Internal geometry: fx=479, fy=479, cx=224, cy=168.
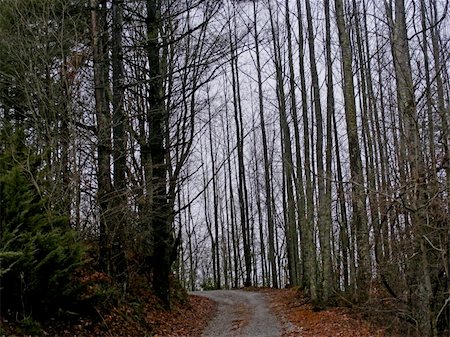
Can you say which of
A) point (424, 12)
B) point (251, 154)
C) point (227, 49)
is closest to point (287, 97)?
point (424, 12)

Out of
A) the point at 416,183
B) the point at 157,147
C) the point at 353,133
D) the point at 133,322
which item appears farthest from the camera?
the point at 157,147

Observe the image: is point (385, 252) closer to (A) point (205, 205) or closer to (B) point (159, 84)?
(B) point (159, 84)

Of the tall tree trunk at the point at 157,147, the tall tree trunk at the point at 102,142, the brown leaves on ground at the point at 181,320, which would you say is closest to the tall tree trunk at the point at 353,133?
the brown leaves on ground at the point at 181,320

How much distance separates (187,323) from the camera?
470 inches

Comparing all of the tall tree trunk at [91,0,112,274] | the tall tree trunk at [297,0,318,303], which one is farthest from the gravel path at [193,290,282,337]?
the tall tree trunk at [91,0,112,274]

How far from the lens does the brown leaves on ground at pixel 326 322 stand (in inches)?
379

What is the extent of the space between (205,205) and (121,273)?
80.8ft

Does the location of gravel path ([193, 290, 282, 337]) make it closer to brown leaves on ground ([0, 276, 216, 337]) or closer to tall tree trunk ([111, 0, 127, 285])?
brown leaves on ground ([0, 276, 216, 337])

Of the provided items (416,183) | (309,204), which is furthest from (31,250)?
(309,204)

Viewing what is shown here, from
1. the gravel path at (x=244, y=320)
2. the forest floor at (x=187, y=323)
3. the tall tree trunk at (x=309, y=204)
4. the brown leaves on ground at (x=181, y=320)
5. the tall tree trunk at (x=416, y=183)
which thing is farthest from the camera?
the tall tree trunk at (x=309, y=204)

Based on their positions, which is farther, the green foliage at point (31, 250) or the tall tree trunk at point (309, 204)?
the tall tree trunk at point (309, 204)

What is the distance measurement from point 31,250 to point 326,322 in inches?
277

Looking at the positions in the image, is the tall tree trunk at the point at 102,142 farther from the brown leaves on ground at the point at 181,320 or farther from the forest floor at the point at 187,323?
the brown leaves on ground at the point at 181,320

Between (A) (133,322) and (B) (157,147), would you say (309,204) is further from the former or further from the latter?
(A) (133,322)
